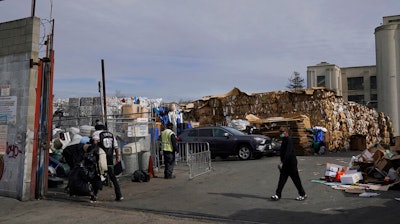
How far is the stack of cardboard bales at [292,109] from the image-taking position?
80.3 ft

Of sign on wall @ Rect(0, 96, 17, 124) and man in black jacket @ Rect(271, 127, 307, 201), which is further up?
sign on wall @ Rect(0, 96, 17, 124)

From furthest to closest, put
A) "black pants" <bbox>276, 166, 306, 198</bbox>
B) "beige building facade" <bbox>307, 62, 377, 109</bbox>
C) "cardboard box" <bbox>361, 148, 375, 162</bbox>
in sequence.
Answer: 1. "beige building facade" <bbox>307, 62, 377, 109</bbox>
2. "cardboard box" <bbox>361, 148, 375, 162</bbox>
3. "black pants" <bbox>276, 166, 306, 198</bbox>

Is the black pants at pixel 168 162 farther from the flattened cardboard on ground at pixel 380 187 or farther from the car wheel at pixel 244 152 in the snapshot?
the car wheel at pixel 244 152

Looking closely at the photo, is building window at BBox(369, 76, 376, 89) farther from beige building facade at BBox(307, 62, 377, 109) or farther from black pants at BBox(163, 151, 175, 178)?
black pants at BBox(163, 151, 175, 178)

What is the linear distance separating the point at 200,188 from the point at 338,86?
49.2 metres

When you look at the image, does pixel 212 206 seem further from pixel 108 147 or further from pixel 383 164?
pixel 383 164

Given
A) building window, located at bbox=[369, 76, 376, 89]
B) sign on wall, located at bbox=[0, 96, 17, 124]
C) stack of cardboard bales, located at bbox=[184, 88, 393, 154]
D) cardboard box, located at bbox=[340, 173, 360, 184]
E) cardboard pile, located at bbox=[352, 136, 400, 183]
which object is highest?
building window, located at bbox=[369, 76, 376, 89]

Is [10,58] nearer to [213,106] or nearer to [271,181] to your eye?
[271,181]

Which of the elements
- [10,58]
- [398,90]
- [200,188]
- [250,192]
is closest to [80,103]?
[10,58]

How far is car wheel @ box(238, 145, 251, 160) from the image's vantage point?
18.6 meters

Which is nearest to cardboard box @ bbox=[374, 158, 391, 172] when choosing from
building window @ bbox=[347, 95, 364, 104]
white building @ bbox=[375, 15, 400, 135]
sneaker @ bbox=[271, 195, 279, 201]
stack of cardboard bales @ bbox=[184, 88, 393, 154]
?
sneaker @ bbox=[271, 195, 279, 201]

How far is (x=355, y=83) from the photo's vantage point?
191 ft

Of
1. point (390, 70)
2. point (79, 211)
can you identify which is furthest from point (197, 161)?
point (390, 70)

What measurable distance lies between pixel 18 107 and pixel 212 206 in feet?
18.7
